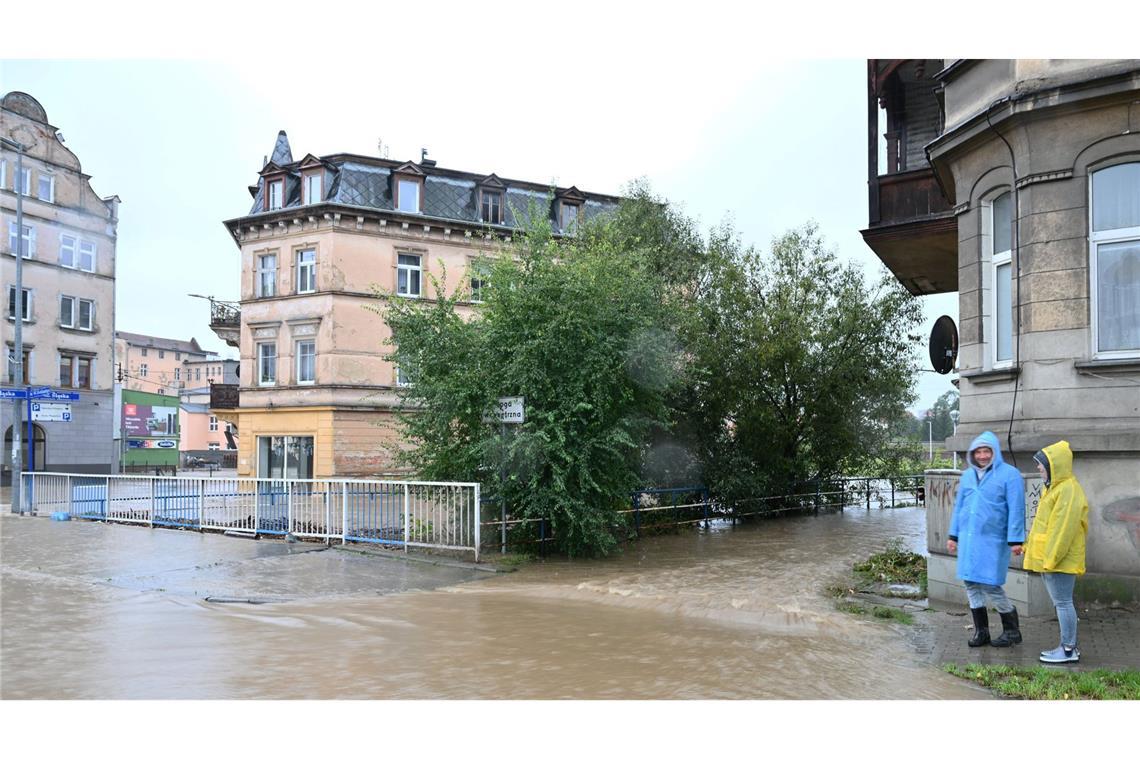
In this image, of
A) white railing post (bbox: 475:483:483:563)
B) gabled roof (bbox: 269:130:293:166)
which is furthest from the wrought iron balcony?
white railing post (bbox: 475:483:483:563)

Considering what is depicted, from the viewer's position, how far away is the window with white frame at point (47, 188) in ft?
136

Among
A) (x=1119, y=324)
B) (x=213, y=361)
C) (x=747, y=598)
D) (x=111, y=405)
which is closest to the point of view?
(x=1119, y=324)

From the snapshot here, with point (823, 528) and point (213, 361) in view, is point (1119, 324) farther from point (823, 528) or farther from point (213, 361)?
point (213, 361)

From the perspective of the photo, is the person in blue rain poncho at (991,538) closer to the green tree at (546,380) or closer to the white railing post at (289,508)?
the green tree at (546,380)

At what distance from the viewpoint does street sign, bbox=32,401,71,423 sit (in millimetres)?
22516

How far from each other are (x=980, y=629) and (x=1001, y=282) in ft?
14.7

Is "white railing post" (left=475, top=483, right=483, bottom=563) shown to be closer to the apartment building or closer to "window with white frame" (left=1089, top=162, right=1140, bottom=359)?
"window with white frame" (left=1089, top=162, right=1140, bottom=359)

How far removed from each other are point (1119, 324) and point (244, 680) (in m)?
9.00

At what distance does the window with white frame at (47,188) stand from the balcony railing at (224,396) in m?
14.2

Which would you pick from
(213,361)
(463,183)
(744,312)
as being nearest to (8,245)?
(463,183)

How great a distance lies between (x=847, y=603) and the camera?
1010 centimetres

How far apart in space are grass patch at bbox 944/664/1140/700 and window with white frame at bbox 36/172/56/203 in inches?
1805

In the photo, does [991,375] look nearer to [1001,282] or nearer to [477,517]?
[1001,282]

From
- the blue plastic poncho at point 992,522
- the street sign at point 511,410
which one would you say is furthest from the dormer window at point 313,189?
the blue plastic poncho at point 992,522
